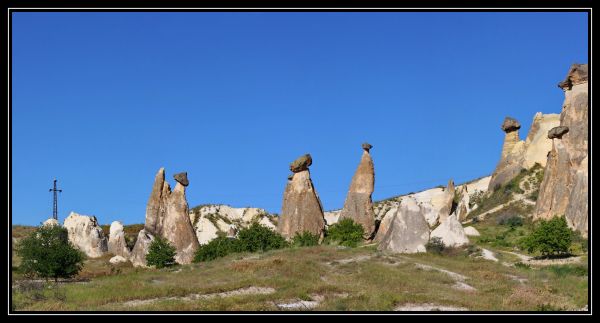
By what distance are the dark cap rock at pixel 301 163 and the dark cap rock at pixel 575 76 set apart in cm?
2094

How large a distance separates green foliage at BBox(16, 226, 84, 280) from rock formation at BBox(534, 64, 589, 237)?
30808 millimetres

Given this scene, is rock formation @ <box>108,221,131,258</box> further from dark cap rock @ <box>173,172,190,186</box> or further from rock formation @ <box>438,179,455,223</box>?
rock formation @ <box>438,179,455,223</box>

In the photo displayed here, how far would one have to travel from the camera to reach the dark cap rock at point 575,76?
5241cm

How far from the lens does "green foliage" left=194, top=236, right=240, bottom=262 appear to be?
4034cm

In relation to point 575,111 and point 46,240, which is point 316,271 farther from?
point 575,111

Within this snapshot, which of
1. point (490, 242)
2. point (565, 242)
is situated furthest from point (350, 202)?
point (565, 242)

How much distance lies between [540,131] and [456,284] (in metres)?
46.2

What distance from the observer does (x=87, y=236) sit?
60.0 meters

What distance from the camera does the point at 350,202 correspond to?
56.9 m

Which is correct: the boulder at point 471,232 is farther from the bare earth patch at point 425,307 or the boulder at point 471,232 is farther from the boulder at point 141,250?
the bare earth patch at point 425,307

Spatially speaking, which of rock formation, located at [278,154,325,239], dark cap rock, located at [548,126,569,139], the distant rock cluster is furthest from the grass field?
dark cap rock, located at [548,126,569,139]

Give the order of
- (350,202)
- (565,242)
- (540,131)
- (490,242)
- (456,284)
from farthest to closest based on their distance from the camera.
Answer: (540,131)
(350,202)
(490,242)
(565,242)
(456,284)

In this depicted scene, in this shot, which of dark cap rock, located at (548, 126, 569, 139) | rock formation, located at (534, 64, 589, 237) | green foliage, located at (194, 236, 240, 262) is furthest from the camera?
dark cap rock, located at (548, 126, 569, 139)

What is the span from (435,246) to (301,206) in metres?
19.3
